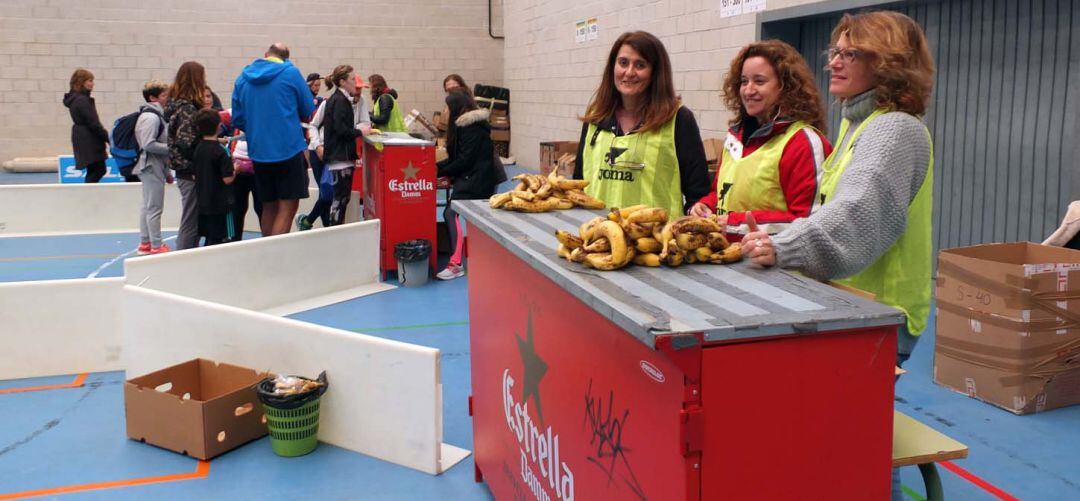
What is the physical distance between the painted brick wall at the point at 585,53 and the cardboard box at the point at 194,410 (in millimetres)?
4332

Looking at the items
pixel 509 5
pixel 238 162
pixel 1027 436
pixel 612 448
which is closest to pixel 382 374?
pixel 612 448

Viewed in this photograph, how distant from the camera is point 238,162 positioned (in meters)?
7.27

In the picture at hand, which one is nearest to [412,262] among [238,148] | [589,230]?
[238,148]

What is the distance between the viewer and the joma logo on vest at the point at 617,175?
3334 millimetres

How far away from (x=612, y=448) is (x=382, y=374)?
6.01 ft

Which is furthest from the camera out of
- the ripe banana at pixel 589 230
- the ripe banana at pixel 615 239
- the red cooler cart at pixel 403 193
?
the red cooler cart at pixel 403 193

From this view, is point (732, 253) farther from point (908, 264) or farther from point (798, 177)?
point (798, 177)

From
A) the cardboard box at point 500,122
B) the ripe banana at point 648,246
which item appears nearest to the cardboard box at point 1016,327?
the ripe banana at point 648,246

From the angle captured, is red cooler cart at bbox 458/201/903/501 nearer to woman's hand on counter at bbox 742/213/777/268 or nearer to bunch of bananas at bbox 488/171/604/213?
woman's hand on counter at bbox 742/213/777/268

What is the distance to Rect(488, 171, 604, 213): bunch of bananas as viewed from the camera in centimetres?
310

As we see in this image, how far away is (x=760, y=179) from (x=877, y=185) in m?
0.62

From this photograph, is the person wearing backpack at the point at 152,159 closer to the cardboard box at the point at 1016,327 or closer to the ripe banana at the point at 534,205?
the ripe banana at the point at 534,205

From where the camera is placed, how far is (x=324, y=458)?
3748 mm

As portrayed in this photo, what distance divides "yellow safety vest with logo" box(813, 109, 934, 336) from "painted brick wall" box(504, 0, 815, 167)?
16.1 ft
